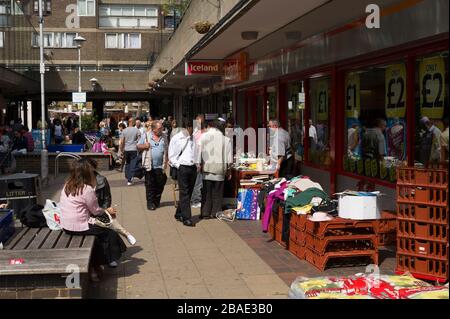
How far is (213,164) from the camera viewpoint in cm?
970

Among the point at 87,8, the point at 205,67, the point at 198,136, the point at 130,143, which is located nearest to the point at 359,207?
the point at 198,136

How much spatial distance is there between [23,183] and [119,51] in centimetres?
4353

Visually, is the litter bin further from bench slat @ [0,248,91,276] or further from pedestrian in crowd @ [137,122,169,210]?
bench slat @ [0,248,91,276]

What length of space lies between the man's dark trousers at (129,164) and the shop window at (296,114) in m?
4.21

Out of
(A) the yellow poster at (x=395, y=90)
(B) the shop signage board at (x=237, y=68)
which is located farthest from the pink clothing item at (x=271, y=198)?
(B) the shop signage board at (x=237, y=68)

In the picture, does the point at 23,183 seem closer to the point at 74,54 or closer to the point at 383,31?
the point at 383,31

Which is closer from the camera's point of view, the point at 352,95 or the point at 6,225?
the point at 6,225

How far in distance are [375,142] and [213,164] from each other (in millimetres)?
2574

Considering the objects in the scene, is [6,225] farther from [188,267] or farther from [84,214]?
[188,267]

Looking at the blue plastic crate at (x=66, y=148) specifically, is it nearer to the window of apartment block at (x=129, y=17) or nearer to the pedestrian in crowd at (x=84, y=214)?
the pedestrian in crowd at (x=84, y=214)

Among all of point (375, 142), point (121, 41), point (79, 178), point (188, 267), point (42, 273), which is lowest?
point (188, 267)

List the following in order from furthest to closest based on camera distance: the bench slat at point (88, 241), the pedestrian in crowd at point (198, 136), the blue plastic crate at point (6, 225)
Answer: the pedestrian in crowd at point (198, 136) < the blue plastic crate at point (6, 225) < the bench slat at point (88, 241)

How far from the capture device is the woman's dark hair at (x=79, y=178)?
20.2 ft
